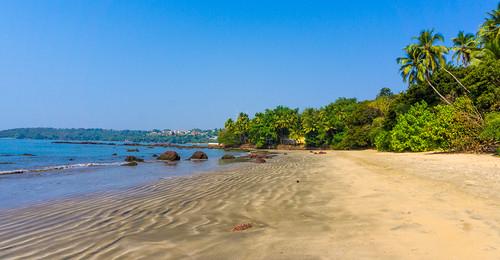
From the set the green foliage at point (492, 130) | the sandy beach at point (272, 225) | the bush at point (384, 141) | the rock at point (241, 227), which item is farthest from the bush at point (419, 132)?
the rock at point (241, 227)

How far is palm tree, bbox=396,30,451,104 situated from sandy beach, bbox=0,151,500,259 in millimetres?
40555

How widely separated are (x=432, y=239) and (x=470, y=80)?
118 ft

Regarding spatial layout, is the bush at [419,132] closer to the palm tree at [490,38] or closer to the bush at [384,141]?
the bush at [384,141]

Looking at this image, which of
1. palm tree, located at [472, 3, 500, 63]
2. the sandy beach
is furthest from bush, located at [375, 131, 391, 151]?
the sandy beach

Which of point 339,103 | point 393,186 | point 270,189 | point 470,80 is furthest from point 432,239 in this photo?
point 339,103

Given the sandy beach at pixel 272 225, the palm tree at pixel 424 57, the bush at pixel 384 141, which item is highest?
the palm tree at pixel 424 57

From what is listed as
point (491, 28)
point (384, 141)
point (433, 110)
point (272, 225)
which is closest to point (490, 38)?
point (491, 28)

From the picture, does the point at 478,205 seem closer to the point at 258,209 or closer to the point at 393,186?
the point at 393,186

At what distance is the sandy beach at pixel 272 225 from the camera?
490 cm

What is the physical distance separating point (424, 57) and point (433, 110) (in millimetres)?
13875

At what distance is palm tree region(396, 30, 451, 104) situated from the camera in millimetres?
45969

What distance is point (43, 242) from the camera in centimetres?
588

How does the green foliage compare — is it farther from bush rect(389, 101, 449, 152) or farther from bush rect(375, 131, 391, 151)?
bush rect(375, 131, 391, 151)

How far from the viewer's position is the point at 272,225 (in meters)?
6.72
